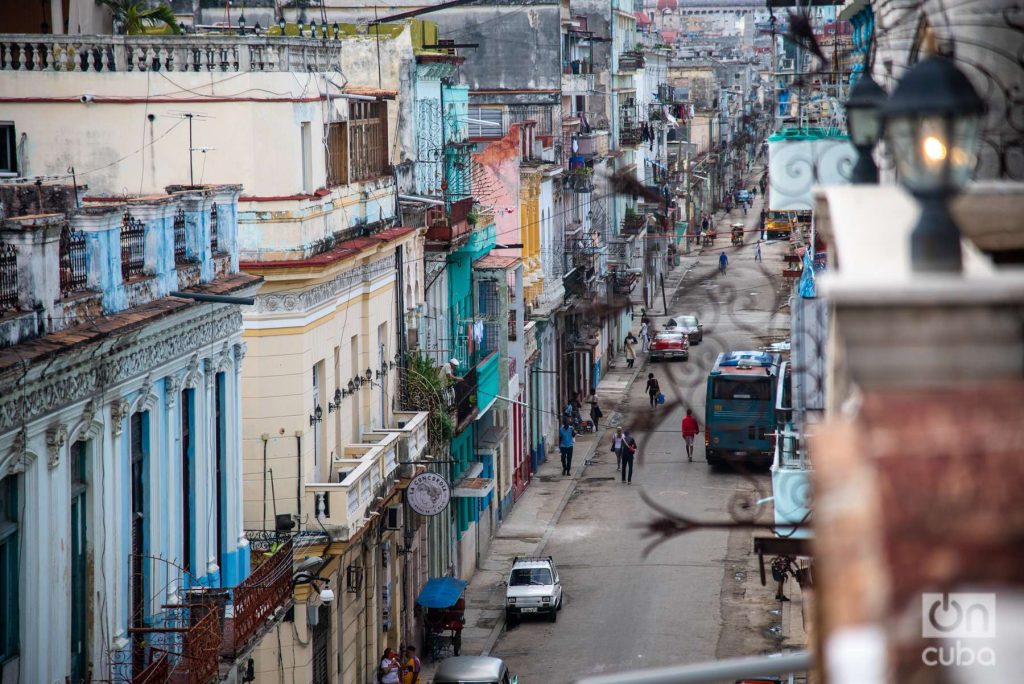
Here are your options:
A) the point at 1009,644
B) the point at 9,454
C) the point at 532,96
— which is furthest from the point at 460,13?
the point at 1009,644

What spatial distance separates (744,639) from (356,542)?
34.5 ft

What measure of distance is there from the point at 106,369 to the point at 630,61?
78.6 m

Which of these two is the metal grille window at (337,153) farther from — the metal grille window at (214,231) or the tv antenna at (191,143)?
the metal grille window at (214,231)

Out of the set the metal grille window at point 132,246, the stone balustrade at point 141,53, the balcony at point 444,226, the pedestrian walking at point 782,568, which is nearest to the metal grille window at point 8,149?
the stone balustrade at point 141,53

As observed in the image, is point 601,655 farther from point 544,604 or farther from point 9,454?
point 9,454

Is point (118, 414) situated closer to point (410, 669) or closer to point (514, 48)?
point (410, 669)

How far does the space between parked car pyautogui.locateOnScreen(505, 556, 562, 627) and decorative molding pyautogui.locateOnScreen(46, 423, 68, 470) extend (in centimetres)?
2372

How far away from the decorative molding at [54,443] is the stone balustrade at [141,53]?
980 cm

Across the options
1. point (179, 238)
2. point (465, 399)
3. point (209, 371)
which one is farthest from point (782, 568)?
point (465, 399)

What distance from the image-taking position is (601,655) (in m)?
38.1

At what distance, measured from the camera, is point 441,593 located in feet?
128

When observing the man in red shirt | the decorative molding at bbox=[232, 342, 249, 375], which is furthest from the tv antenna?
the man in red shirt

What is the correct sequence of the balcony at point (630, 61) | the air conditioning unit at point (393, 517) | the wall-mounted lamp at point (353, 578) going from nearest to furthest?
1. the wall-mounted lamp at point (353, 578)
2. the air conditioning unit at point (393, 517)
3. the balcony at point (630, 61)

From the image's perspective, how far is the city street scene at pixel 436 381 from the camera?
5.92 meters
